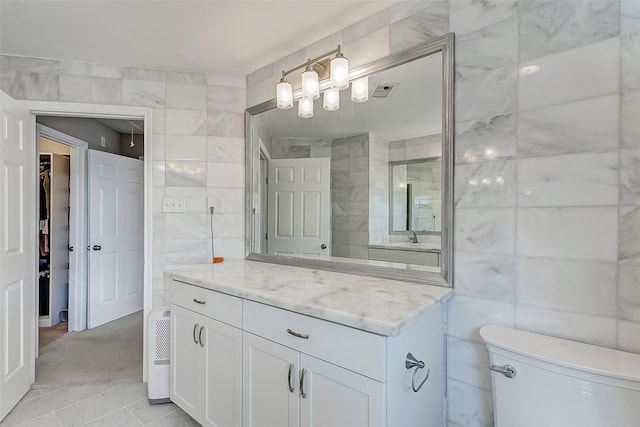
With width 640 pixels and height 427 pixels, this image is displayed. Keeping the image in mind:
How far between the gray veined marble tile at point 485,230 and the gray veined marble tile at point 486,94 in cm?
39

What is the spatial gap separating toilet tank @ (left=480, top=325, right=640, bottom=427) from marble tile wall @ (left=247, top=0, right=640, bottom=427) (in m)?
0.12

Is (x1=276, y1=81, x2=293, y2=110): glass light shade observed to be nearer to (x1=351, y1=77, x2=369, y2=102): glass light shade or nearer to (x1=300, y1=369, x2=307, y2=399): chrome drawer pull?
(x1=351, y1=77, x2=369, y2=102): glass light shade

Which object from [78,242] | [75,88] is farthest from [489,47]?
[78,242]

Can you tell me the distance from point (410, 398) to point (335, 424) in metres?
0.27

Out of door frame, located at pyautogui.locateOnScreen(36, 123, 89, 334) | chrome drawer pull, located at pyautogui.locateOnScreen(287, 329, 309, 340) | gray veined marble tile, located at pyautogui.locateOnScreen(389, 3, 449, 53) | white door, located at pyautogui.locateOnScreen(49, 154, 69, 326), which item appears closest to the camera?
chrome drawer pull, located at pyautogui.locateOnScreen(287, 329, 309, 340)

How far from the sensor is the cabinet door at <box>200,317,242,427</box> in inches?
57.6

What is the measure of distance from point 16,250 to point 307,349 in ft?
6.60

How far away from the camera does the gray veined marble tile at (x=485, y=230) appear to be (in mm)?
1265

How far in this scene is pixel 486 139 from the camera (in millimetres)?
1314

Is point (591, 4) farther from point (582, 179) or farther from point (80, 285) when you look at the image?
point (80, 285)

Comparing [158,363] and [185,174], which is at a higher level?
[185,174]

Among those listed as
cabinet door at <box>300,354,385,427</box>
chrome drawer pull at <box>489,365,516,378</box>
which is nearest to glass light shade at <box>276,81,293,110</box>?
cabinet door at <box>300,354,385,427</box>

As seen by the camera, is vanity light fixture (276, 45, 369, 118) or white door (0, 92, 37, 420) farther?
white door (0, 92, 37, 420)

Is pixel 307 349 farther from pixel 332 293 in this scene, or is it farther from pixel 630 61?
pixel 630 61
